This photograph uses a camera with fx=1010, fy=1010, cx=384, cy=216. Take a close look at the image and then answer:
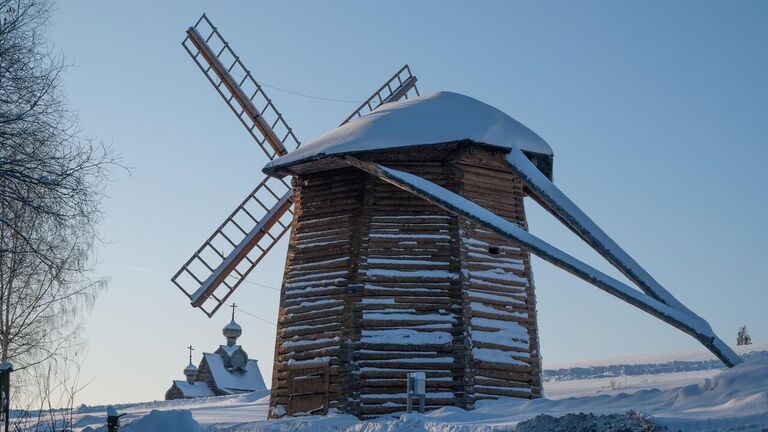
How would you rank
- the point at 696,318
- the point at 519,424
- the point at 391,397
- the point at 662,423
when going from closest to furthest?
the point at 662,423 → the point at 519,424 → the point at 696,318 → the point at 391,397

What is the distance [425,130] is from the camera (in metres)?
17.1

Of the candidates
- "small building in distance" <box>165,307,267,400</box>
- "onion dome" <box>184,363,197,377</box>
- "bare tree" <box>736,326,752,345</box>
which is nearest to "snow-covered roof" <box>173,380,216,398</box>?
"small building in distance" <box>165,307,267,400</box>

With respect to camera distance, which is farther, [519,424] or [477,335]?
[477,335]

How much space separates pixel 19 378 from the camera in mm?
20625

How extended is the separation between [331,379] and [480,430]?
6.08 meters

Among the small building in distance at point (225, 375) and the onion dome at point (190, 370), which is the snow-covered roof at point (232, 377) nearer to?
the small building in distance at point (225, 375)

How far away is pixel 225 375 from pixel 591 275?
44821 mm

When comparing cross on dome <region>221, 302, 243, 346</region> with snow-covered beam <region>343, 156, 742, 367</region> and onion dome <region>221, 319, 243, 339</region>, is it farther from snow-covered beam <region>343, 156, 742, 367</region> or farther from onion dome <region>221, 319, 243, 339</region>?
snow-covered beam <region>343, 156, 742, 367</region>

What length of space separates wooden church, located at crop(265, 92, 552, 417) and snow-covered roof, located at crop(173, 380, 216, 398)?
38179 mm

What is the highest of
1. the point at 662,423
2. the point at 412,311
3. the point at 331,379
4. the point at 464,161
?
the point at 464,161

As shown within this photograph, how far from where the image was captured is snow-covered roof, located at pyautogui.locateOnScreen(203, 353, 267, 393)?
55.8 metres

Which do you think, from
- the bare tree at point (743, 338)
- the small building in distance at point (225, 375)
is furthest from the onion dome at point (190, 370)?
the bare tree at point (743, 338)

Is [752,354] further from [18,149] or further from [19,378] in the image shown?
[18,149]

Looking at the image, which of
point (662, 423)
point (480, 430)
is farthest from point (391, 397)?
point (662, 423)
